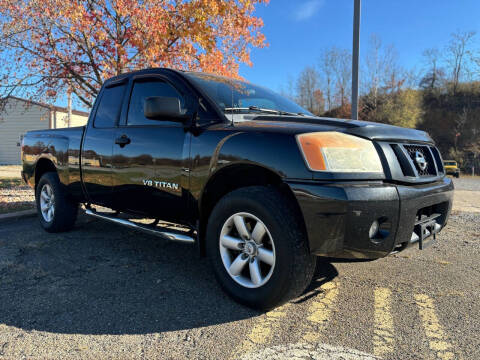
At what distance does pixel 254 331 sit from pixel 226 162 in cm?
117

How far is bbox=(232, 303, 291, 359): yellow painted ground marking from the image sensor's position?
2.10 m

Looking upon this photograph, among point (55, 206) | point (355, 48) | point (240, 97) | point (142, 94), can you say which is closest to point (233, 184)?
point (240, 97)

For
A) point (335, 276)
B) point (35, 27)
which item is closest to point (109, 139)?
point (335, 276)

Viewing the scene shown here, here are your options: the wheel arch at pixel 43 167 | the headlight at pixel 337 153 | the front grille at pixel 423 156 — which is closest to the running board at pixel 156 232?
the headlight at pixel 337 153

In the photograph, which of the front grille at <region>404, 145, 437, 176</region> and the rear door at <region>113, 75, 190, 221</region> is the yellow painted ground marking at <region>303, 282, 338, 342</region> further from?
the rear door at <region>113, 75, 190, 221</region>

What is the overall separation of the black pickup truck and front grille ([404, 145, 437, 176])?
0.01 metres

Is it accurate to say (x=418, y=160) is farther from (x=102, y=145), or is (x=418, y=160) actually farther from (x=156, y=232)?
(x=102, y=145)

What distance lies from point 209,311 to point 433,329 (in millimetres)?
1483

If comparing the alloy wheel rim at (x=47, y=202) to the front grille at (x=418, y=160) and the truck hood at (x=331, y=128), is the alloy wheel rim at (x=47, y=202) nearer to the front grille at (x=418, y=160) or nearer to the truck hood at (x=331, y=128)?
the truck hood at (x=331, y=128)

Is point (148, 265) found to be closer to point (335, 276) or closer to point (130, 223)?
point (130, 223)

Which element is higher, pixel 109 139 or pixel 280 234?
pixel 109 139

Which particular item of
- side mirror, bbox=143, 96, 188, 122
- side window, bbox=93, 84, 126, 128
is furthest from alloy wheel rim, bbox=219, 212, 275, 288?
side window, bbox=93, 84, 126, 128

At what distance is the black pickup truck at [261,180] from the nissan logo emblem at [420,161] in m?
0.01

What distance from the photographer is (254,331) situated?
7.52ft
